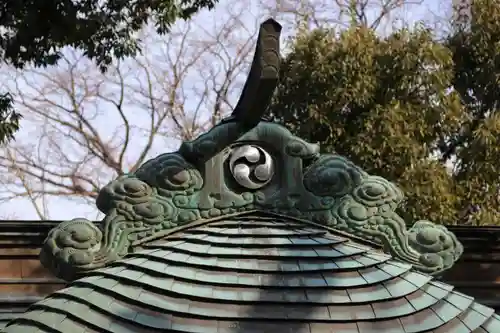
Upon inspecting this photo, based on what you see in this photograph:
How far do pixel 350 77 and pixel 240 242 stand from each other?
6641 mm

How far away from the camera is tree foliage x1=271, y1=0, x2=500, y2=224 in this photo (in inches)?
352

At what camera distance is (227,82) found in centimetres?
1648

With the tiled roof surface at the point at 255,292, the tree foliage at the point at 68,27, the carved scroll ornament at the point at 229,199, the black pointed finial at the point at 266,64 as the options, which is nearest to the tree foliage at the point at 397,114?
the tree foliage at the point at 68,27

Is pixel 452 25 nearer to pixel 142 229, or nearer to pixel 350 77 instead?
pixel 350 77

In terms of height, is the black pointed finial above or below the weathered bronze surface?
above

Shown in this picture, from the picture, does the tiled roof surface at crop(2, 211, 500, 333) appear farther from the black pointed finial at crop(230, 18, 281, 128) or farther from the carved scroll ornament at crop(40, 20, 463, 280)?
the black pointed finial at crop(230, 18, 281, 128)

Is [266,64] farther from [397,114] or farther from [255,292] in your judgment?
[397,114]

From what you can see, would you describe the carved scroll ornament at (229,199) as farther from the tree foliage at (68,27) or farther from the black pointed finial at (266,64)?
the tree foliage at (68,27)

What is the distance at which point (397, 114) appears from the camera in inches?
355

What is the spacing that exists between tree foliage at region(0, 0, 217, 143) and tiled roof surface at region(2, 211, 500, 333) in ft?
14.9

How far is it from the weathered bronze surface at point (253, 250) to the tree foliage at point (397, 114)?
19.2 ft

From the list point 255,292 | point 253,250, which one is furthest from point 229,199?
point 255,292

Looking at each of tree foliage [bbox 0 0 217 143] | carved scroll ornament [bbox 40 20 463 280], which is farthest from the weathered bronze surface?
tree foliage [bbox 0 0 217 143]

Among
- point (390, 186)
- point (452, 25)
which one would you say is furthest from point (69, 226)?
point (452, 25)
